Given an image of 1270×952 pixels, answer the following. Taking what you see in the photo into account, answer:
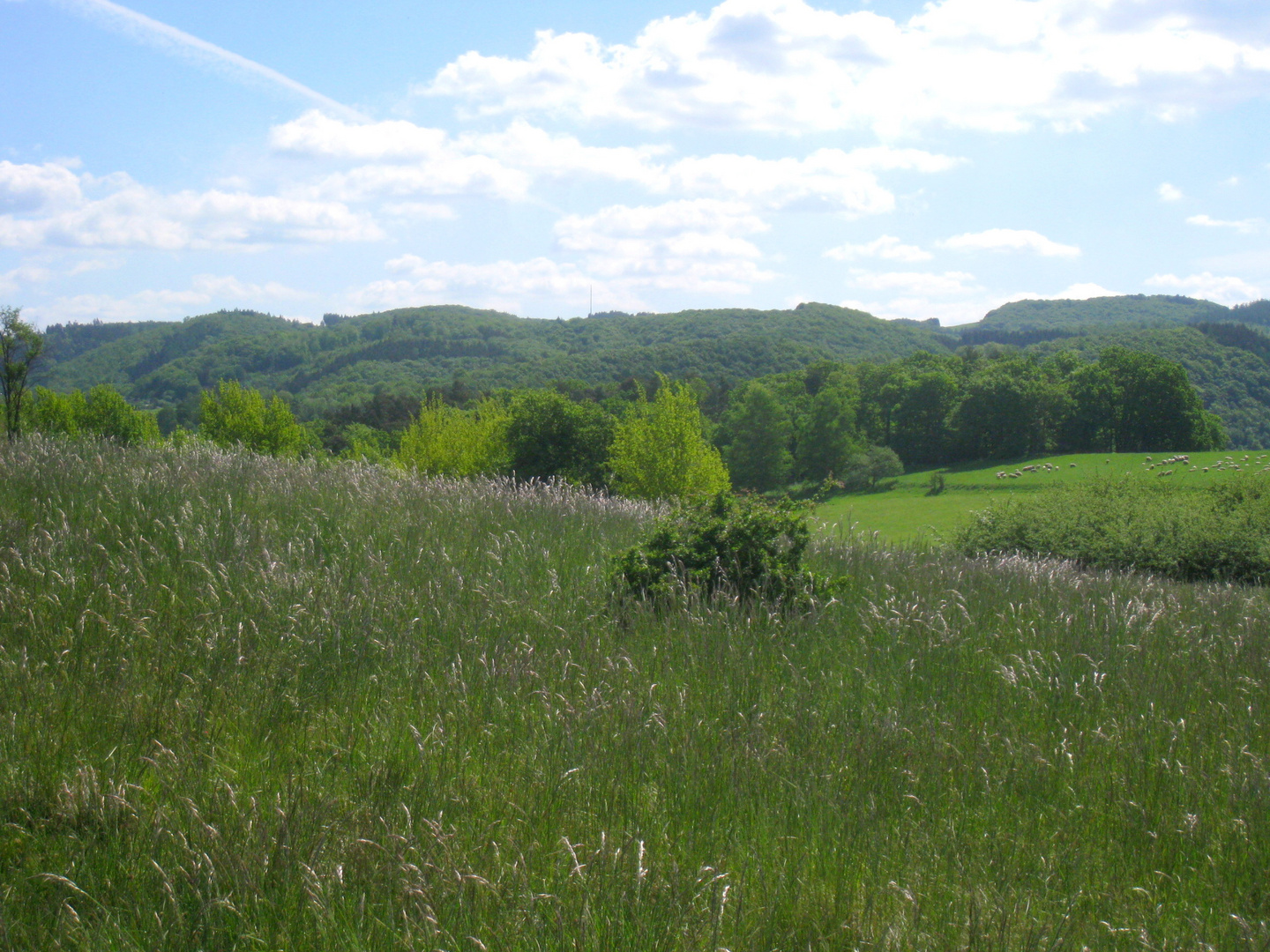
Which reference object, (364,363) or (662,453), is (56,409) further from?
(364,363)

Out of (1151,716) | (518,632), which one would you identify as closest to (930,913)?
(1151,716)

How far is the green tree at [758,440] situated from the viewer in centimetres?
7300

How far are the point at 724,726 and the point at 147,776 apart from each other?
2380mm

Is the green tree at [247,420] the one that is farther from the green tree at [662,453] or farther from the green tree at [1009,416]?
the green tree at [1009,416]

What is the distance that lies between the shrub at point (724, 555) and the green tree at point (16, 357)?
17.8 meters

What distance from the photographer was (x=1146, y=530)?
687 inches

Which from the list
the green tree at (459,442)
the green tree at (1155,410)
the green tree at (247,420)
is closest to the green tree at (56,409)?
the green tree at (247,420)

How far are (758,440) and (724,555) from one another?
6810cm

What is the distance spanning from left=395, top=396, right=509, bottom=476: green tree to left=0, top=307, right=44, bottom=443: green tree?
1786cm

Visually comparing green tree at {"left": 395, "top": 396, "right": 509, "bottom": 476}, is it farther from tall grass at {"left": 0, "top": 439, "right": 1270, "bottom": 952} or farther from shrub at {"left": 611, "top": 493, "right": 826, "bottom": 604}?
tall grass at {"left": 0, "top": 439, "right": 1270, "bottom": 952}

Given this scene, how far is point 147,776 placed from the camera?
2.92m

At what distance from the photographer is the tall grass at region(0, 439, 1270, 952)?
230 centimetres

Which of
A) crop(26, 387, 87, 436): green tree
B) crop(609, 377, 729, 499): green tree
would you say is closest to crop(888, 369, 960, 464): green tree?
crop(609, 377, 729, 499): green tree

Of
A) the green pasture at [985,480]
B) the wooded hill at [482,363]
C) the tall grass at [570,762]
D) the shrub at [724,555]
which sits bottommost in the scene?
the green pasture at [985,480]
